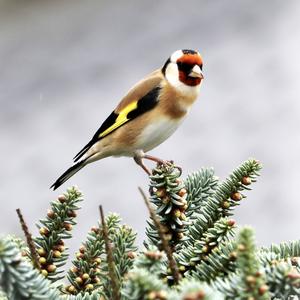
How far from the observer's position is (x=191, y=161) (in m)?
4.30

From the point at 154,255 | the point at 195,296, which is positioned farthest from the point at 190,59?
the point at 195,296

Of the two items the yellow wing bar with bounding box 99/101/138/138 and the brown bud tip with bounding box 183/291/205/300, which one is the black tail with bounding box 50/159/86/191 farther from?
the brown bud tip with bounding box 183/291/205/300

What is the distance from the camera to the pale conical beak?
2.62 m

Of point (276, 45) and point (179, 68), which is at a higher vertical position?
point (276, 45)

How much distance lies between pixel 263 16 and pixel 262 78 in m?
0.67

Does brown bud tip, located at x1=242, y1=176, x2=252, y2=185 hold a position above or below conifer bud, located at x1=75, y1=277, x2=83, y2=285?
above

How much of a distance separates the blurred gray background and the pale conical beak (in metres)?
1.30

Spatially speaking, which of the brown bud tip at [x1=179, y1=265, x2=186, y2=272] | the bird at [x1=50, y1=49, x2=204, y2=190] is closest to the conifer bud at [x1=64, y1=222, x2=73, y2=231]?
the brown bud tip at [x1=179, y1=265, x2=186, y2=272]

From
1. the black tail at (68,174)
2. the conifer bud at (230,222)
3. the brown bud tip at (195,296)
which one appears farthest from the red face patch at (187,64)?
the brown bud tip at (195,296)

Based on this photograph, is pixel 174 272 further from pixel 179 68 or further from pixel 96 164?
pixel 96 164

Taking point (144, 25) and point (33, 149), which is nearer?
point (33, 149)

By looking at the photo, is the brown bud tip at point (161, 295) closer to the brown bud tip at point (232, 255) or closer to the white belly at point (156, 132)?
the brown bud tip at point (232, 255)

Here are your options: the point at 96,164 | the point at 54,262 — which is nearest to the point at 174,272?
the point at 54,262

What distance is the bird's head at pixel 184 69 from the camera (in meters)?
2.64
